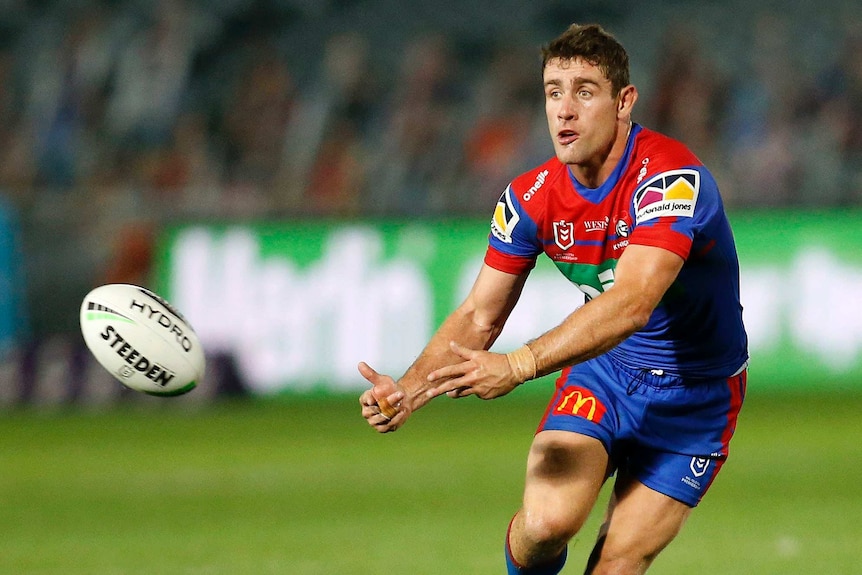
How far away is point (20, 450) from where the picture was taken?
1366cm

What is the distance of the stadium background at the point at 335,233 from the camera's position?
11.0 metres

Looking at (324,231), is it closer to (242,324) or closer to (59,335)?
(242,324)

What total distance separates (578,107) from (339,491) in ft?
20.0

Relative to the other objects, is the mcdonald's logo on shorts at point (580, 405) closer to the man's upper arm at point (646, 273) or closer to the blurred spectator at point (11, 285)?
the man's upper arm at point (646, 273)

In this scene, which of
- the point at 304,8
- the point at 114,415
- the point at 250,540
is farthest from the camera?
the point at 304,8

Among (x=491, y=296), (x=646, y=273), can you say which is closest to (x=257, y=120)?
(x=491, y=296)

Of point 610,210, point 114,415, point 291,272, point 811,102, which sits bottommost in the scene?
point 114,415

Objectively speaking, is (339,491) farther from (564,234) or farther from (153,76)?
(153,76)

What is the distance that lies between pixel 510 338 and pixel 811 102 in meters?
5.88

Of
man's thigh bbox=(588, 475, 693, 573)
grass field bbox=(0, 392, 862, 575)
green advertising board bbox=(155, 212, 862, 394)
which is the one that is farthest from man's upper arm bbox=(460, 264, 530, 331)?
green advertising board bbox=(155, 212, 862, 394)

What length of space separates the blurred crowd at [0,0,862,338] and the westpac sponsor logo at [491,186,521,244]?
1041cm

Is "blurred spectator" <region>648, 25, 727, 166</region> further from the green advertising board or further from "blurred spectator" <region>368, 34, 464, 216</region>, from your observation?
"blurred spectator" <region>368, 34, 464, 216</region>

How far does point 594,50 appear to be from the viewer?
5961 mm

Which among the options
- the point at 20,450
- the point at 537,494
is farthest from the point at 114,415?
the point at 537,494
